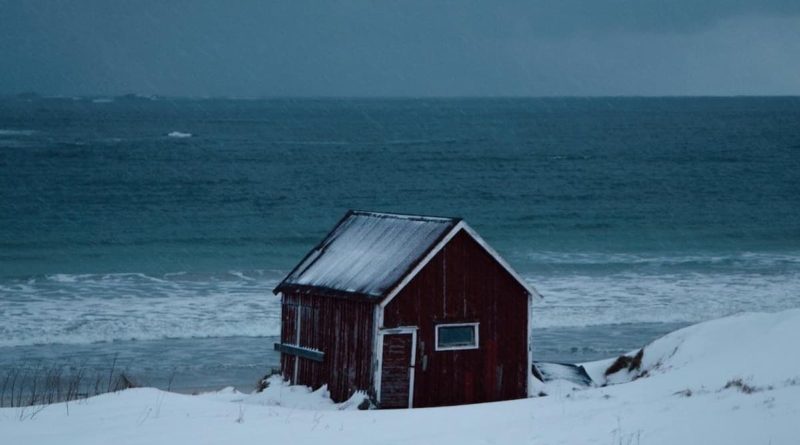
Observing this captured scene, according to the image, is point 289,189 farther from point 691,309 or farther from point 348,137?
point 348,137

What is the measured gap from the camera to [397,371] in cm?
2061

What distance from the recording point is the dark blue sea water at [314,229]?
107 feet

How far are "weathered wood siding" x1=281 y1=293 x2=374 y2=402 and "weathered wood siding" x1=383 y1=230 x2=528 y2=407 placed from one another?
67 centimetres

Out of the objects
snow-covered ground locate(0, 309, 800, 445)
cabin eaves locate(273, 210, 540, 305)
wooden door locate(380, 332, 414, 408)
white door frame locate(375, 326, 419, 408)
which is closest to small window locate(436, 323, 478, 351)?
white door frame locate(375, 326, 419, 408)

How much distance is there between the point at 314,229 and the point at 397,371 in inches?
1494

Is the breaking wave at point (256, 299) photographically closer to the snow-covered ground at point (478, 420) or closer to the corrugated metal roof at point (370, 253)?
the corrugated metal roof at point (370, 253)

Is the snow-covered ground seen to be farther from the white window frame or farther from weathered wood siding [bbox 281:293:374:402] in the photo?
weathered wood siding [bbox 281:293:374:402]

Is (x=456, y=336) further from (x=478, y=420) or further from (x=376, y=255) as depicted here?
(x=478, y=420)

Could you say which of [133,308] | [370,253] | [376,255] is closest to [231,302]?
[133,308]

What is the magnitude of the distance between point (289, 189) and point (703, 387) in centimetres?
6178

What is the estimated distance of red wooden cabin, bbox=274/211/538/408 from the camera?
20.5 metres

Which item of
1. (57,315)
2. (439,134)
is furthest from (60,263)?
(439,134)

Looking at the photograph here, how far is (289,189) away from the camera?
77312mm

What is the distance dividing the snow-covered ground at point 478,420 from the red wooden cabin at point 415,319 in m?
3.98
